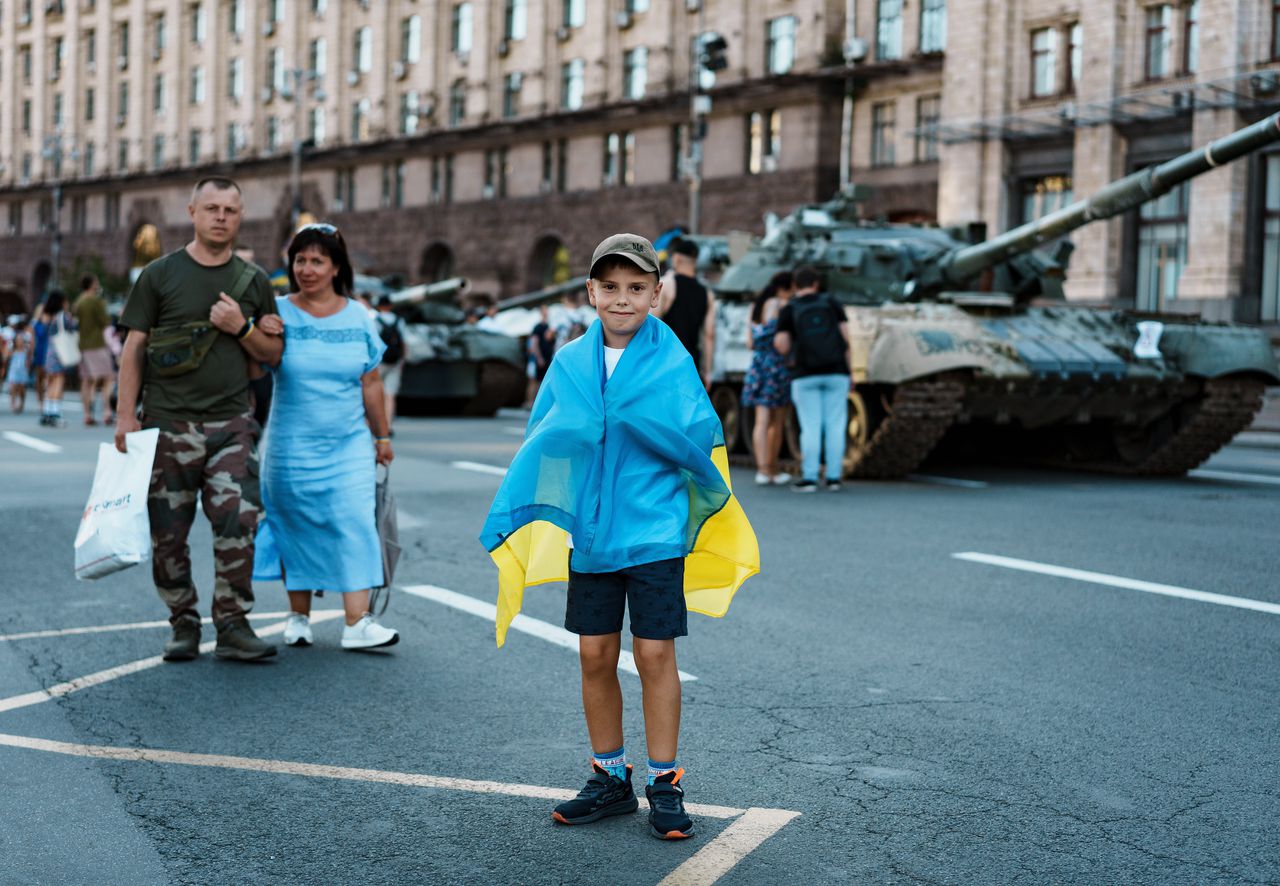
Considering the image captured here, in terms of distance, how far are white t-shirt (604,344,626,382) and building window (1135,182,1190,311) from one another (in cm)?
3064

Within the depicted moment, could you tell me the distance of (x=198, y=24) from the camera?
68875mm

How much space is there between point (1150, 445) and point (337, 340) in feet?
35.0

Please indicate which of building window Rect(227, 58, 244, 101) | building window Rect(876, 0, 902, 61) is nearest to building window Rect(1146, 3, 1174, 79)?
building window Rect(876, 0, 902, 61)

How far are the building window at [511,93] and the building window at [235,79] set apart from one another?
17.0m

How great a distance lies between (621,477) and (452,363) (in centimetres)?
2078

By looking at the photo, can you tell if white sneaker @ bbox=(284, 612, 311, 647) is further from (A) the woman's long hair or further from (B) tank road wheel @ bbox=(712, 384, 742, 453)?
(B) tank road wheel @ bbox=(712, 384, 742, 453)

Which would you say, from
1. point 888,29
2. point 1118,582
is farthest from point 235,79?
point 1118,582

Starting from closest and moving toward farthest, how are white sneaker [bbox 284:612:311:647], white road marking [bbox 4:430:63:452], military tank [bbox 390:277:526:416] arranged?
white sneaker [bbox 284:612:311:647], white road marking [bbox 4:430:63:452], military tank [bbox 390:277:526:416]

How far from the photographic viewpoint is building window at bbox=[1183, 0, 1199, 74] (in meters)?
32.2

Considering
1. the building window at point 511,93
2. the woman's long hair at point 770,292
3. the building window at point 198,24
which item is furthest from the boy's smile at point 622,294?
the building window at point 198,24

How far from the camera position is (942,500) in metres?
12.5

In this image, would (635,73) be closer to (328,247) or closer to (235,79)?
(235,79)

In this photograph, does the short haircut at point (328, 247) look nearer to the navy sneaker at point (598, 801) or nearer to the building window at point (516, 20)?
the navy sneaker at point (598, 801)

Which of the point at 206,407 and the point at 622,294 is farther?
the point at 206,407
